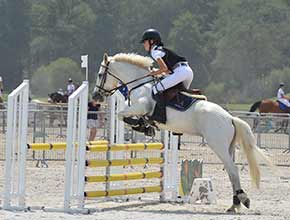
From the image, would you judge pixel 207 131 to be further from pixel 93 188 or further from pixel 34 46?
pixel 34 46

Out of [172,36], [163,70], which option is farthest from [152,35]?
[172,36]

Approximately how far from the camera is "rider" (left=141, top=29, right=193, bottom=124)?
1409cm

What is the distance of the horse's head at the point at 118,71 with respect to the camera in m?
14.6

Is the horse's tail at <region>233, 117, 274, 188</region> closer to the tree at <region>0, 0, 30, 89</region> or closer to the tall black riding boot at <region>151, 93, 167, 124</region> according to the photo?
the tall black riding boot at <region>151, 93, 167, 124</region>

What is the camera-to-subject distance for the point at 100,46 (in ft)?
232

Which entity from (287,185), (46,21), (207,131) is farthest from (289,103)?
(46,21)

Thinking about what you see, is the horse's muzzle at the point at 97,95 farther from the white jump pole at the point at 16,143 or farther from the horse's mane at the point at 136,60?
the white jump pole at the point at 16,143

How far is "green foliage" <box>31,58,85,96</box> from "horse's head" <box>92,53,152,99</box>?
4647 centimetres

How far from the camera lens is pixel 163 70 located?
14102mm

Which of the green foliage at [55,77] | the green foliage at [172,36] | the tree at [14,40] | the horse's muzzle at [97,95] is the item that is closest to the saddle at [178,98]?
the horse's muzzle at [97,95]

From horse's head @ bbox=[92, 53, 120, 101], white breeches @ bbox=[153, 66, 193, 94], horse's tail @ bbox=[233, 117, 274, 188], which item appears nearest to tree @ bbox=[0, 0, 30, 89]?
horse's head @ bbox=[92, 53, 120, 101]

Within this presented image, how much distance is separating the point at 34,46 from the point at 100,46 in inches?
214

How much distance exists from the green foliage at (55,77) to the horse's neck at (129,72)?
46.6m

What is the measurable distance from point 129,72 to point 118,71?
0.20 metres
